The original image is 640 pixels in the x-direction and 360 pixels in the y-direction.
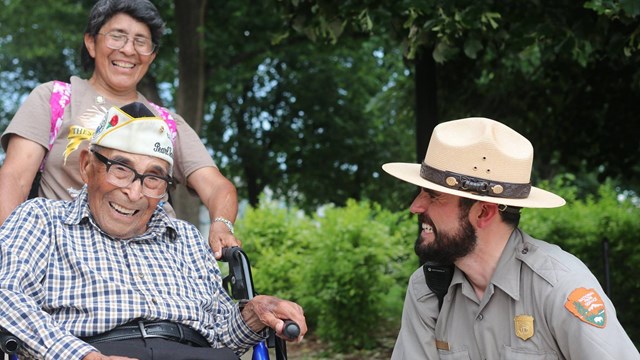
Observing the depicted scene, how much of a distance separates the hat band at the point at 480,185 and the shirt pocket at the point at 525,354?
51cm

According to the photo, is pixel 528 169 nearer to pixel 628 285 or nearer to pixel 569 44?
pixel 569 44

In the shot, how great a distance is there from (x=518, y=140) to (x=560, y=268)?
0.48 meters

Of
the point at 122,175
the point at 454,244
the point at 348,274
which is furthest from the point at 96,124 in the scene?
the point at 348,274

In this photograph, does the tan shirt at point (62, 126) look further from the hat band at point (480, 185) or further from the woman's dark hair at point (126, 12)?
the hat band at point (480, 185)

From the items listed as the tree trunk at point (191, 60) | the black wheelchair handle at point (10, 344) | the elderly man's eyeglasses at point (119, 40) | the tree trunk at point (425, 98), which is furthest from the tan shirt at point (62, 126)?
the tree trunk at point (191, 60)

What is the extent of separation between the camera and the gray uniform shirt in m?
2.79

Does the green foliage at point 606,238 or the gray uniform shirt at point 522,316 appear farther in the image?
the green foliage at point 606,238

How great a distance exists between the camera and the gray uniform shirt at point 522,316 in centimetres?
279

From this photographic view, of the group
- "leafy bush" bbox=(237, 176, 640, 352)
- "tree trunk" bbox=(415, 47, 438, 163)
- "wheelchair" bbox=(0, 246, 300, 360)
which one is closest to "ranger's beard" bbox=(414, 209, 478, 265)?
"wheelchair" bbox=(0, 246, 300, 360)

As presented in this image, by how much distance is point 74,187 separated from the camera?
12.2ft

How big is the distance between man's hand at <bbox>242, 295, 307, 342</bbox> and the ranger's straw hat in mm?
610

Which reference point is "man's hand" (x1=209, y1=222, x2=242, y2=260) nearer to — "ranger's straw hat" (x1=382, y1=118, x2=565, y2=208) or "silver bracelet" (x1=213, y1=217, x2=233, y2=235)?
"silver bracelet" (x1=213, y1=217, x2=233, y2=235)

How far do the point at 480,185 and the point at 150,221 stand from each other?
4.13ft

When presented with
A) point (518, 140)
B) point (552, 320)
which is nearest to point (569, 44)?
point (518, 140)
